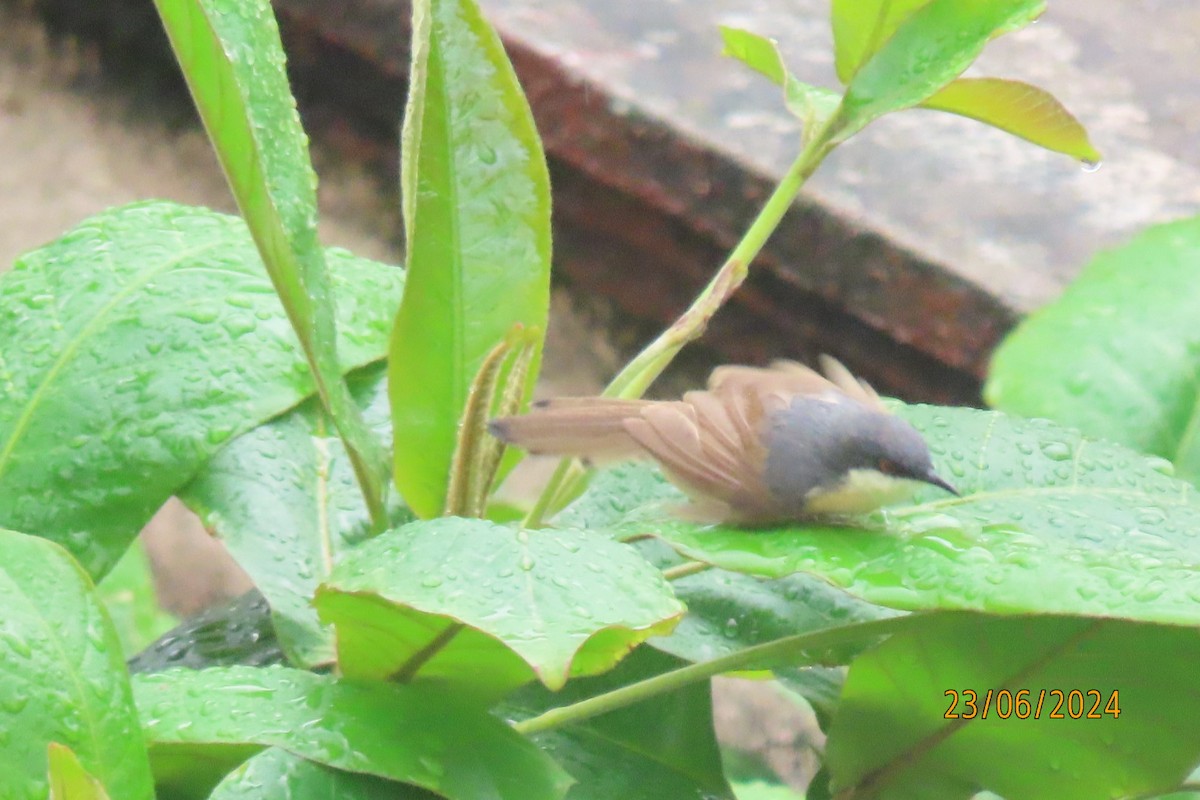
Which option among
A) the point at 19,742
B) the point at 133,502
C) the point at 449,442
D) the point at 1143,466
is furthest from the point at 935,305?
the point at 19,742

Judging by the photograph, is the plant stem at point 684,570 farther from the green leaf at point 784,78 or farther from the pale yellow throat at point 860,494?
the green leaf at point 784,78

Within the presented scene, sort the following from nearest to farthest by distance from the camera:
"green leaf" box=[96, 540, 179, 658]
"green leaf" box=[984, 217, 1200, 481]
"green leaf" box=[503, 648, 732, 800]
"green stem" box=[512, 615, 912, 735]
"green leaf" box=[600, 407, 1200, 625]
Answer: "green leaf" box=[600, 407, 1200, 625] < "green stem" box=[512, 615, 912, 735] < "green leaf" box=[503, 648, 732, 800] < "green leaf" box=[984, 217, 1200, 481] < "green leaf" box=[96, 540, 179, 658]

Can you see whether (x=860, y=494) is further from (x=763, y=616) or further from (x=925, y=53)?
(x=925, y=53)

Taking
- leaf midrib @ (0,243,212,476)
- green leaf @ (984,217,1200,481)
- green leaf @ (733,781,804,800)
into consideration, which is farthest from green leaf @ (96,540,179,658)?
green leaf @ (984,217,1200,481)

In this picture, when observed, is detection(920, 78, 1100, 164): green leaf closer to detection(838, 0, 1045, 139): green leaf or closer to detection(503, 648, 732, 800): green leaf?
detection(838, 0, 1045, 139): green leaf

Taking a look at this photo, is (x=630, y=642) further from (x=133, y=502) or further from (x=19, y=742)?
(x=133, y=502)
